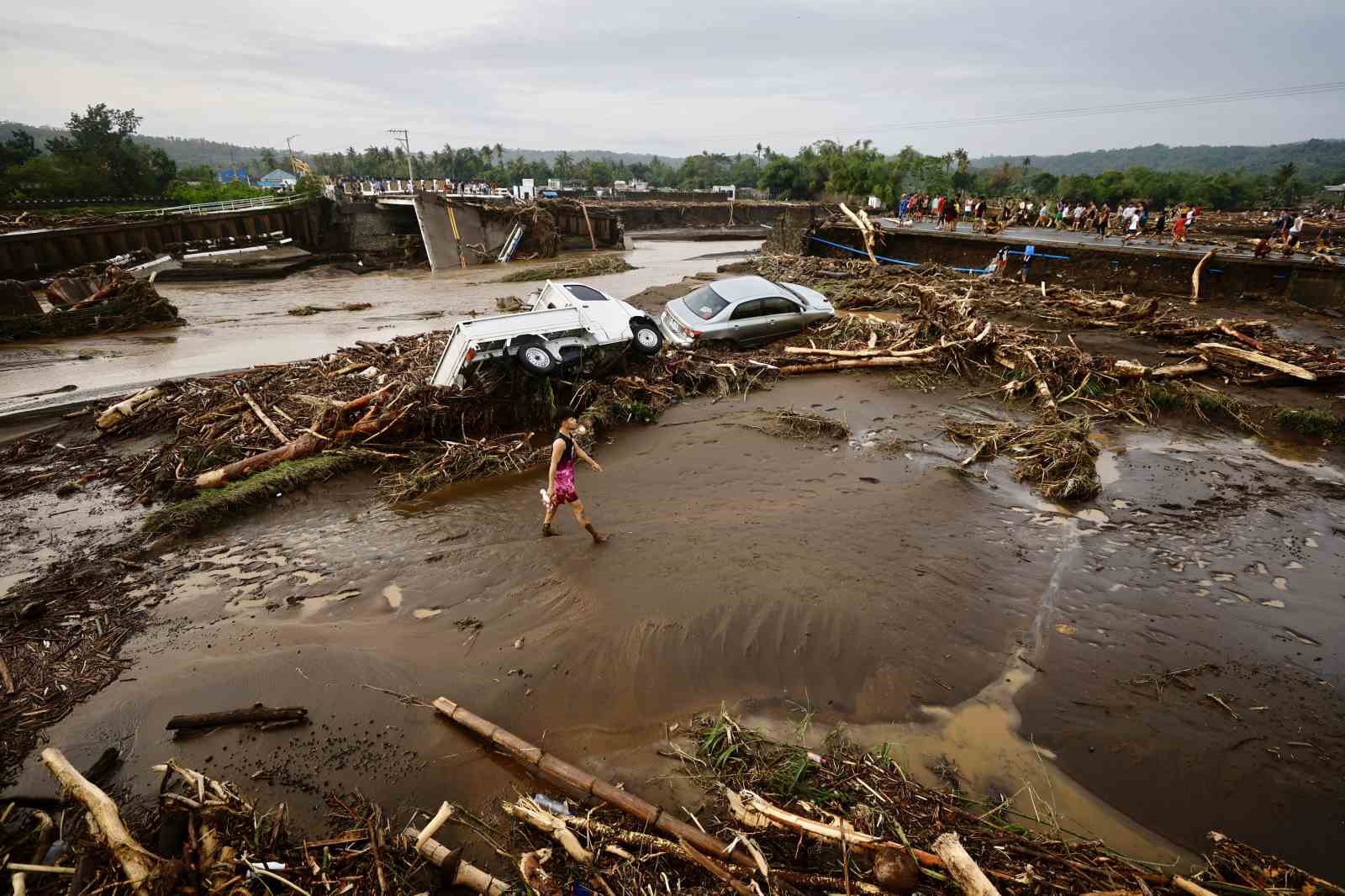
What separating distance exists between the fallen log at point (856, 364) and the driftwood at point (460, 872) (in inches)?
370

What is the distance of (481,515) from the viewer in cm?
679

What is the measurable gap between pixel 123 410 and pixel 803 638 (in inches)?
424

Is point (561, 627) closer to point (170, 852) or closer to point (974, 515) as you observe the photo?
point (170, 852)

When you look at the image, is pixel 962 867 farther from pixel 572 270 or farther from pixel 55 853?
pixel 572 270

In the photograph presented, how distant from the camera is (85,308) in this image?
16062mm

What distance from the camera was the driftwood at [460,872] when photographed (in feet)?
10.0

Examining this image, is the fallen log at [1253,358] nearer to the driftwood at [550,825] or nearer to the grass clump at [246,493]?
the driftwood at [550,825]

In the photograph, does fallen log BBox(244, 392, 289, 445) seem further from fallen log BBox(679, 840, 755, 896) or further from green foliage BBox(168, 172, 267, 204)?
green foliage BBox(168, 172, 267, 204)

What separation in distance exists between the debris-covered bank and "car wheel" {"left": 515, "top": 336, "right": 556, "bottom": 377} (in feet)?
1.73

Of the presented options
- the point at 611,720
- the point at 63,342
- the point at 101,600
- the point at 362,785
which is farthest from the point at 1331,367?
the point at 63,342

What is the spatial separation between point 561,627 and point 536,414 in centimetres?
465

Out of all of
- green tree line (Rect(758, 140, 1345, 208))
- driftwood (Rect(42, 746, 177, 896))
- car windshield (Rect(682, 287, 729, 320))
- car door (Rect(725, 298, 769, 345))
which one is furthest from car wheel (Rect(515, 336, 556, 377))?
green tree line (Rect(758, 140, 1345, 208))

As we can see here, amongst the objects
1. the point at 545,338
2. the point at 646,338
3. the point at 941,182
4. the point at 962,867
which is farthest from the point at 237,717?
the point at 941,182

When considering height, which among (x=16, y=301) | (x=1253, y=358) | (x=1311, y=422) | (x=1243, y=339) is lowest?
(x=1311, y=422)
